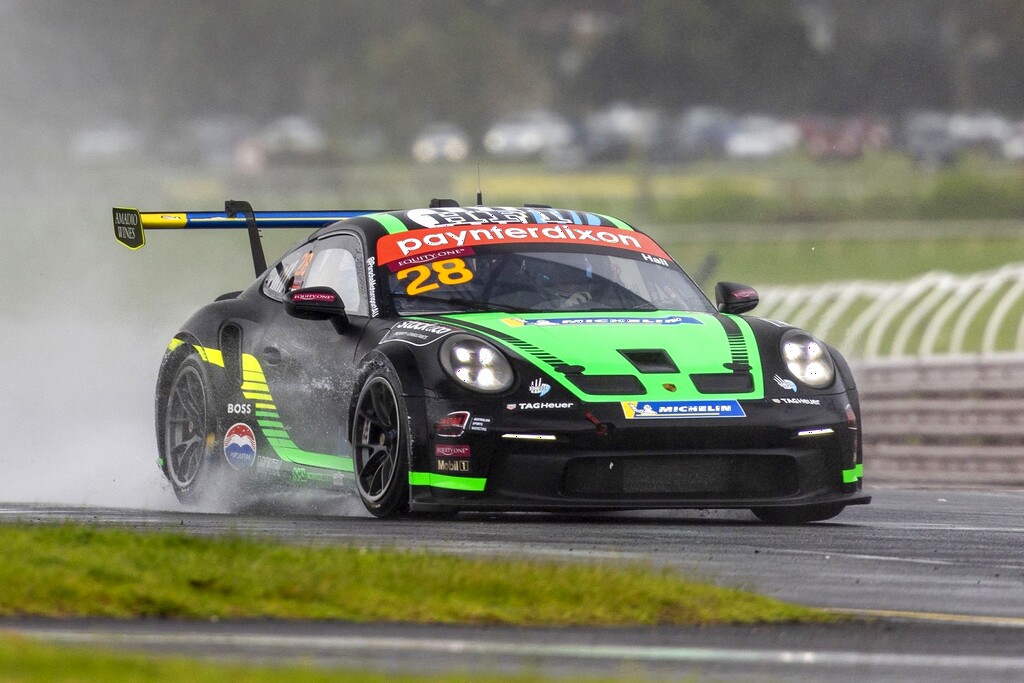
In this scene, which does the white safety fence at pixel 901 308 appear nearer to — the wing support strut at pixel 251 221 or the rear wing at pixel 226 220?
the rear wing at pixel 226 220

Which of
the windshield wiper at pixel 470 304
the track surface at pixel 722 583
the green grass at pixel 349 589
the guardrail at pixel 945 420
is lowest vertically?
the guardrail at pixel 945 420

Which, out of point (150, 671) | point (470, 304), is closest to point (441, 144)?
point (470, 304)

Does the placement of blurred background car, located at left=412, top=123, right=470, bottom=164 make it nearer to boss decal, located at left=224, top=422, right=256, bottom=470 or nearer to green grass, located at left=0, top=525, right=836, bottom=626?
boss decal, located at left=224, top=422, right=256, bottom=470

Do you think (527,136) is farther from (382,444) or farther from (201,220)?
(382,444)

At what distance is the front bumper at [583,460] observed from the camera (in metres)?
8.10

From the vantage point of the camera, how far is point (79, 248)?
3638cm

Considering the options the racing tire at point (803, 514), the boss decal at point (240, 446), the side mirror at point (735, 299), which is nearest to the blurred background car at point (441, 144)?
the boss decal at point (240, 446)

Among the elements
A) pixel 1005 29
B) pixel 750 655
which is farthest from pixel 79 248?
pixel 750 655

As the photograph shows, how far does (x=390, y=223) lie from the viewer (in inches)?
381

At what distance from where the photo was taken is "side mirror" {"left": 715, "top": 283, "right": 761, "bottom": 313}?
9.57 metres

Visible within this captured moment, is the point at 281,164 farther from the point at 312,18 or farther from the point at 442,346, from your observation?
the point at 442,346

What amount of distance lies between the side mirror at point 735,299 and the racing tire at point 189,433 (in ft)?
7.69

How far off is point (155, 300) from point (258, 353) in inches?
998

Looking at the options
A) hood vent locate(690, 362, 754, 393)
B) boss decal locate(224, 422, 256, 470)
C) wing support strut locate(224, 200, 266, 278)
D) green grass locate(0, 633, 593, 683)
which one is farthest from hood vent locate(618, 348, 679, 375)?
green grass locate(0, 633, 593, 683)
